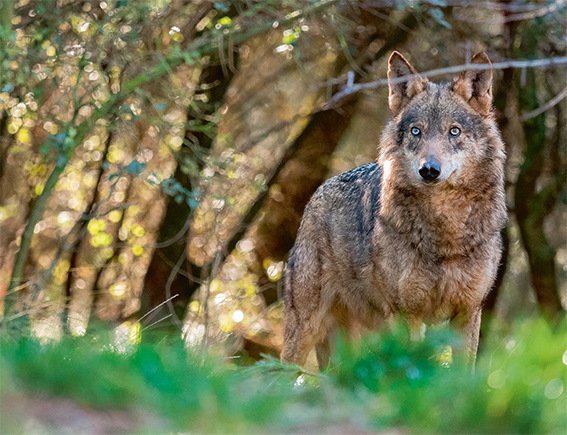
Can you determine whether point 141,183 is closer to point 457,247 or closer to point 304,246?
point 304,246

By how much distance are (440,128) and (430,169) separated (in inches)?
18.8

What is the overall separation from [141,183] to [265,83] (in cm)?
248

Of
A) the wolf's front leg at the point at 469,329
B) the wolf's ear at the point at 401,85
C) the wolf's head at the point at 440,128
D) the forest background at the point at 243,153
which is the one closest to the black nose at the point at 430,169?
the wolf's head at the point at 440,128

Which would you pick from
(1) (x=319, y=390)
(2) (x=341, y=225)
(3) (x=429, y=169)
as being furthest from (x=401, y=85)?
(1) (x=319, y=390)

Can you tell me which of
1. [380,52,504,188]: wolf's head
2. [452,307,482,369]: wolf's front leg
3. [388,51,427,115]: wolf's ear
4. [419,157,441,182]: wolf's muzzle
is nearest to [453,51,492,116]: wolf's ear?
[380,52,504,188]: wolf's head

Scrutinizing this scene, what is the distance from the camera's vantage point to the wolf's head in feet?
17.5

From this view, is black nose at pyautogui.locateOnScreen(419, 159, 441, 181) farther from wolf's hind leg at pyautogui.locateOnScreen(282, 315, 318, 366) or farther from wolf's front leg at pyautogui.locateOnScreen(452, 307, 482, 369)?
wolf's hind leg at pyautogui.locateOnScreen(282, 315, 318, 366)

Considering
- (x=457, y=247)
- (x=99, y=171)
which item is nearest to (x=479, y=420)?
(x=457, y=247)

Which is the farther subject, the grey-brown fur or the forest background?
the forest background

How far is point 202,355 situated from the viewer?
156 inches

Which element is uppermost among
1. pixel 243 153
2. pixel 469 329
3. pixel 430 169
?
pixel 430 169

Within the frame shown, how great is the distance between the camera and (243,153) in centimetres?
982

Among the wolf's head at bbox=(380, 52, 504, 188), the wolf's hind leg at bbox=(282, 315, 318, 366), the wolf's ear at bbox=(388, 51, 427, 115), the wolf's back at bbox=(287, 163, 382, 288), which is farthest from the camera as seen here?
the wolf's hind leg at bbox=(282, 315, 318, 366)

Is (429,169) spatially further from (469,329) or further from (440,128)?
(469,329)
